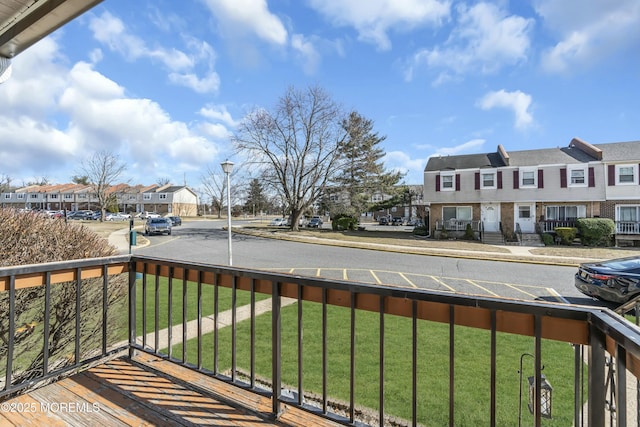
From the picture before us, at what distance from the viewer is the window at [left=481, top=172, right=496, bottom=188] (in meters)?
20.2

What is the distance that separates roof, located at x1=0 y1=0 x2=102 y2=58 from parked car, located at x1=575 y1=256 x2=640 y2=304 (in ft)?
30.9

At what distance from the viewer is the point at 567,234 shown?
57.4ft

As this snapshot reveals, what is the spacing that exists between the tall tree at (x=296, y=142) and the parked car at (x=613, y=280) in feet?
58.8

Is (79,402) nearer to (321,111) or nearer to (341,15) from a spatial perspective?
(341,15)

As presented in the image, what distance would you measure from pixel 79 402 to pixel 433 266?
11309 millimetres

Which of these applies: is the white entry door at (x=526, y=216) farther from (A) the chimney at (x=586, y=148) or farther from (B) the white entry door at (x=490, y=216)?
(A) the chimney at (x=586, y=148)

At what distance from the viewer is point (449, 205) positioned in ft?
70.5

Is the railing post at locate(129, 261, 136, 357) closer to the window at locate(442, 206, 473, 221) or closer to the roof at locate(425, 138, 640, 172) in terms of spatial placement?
the window at locate(442, 206, 473, 221)

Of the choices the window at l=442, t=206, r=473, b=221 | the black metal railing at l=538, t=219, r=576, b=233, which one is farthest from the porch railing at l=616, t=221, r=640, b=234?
the window at l=442, t=206, r=473, b=221

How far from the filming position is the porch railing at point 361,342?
1286mm

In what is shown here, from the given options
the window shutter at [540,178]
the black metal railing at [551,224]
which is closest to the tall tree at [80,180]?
the window shutter at [540,178]

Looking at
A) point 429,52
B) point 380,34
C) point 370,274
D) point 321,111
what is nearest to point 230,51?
point 380,34

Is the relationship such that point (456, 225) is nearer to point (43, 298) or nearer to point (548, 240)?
point (548, 240)

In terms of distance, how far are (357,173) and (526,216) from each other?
11.6 m
